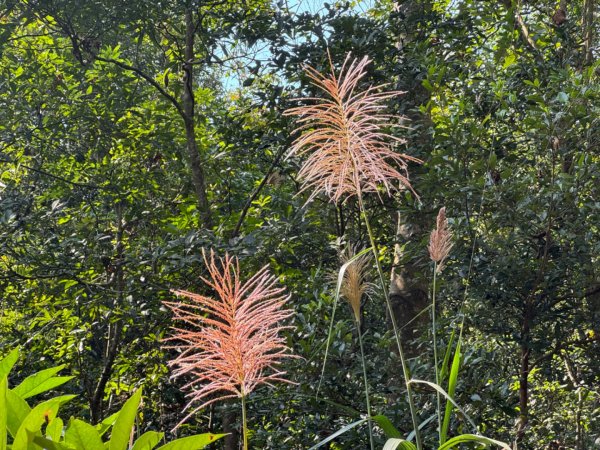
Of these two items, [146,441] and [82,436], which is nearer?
[82,436]

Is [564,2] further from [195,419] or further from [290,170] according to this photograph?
→ [195,419]

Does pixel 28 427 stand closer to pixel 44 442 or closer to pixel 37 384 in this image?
pixel 44 442

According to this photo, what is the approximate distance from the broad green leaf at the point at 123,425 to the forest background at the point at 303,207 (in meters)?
2.34

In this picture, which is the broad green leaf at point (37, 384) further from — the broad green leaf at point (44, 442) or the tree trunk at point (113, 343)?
the tree trunk at point (113, 343)

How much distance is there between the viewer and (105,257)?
17.2 ft

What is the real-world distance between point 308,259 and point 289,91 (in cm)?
102

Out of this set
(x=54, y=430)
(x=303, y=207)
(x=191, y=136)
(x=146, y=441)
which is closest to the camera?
(x=146, y=441)

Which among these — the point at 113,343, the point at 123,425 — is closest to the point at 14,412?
the point at 123,425

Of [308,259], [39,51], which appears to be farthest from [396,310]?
[39,51]

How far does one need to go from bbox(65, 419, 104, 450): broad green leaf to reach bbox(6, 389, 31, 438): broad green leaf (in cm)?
26

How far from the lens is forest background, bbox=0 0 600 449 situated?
4.27 metres

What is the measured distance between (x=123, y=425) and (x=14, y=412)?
346 millimetres

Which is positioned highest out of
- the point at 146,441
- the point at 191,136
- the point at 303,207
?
the point at 191,136

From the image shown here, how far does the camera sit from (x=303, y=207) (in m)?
3.95
